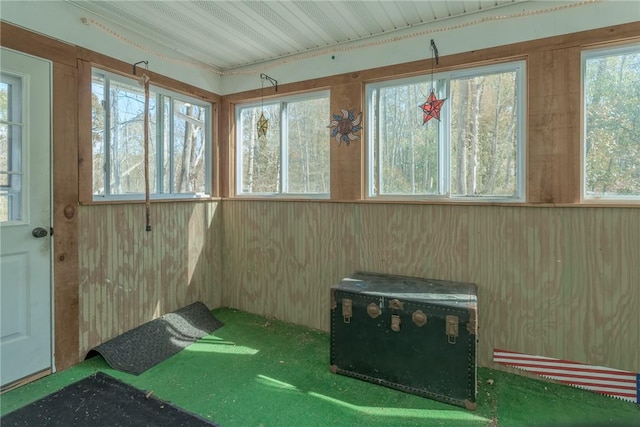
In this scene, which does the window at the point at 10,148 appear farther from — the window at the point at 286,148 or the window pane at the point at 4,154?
the window at the point at 286,148

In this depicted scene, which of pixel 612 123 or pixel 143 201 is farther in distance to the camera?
pixel 143 201

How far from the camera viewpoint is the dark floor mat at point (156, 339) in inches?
96.1

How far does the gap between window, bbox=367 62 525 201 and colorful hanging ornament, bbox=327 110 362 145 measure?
0.12 m

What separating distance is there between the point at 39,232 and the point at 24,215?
0.44 ft

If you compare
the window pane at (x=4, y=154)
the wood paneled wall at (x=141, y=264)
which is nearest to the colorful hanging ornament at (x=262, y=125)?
the wood paneled wall at (x=141, y=264)

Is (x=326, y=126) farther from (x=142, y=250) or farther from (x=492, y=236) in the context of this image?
(x=142, y=250)

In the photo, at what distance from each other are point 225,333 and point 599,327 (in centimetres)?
276

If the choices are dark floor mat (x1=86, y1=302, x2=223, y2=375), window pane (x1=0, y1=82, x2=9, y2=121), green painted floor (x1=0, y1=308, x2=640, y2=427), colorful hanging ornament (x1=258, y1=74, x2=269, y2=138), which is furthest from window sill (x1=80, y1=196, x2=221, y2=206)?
green painted floor (x1=0, y1=308, x2=640, y2=427)

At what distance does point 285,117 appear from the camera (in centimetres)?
331

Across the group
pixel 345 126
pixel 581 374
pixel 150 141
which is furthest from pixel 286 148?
pixel 581 374

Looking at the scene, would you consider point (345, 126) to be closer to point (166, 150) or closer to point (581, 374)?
point (166, 150)

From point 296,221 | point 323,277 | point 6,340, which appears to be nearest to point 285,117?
point 296,221

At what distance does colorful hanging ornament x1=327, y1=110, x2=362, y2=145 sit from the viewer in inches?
113

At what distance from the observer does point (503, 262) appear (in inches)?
93.6
